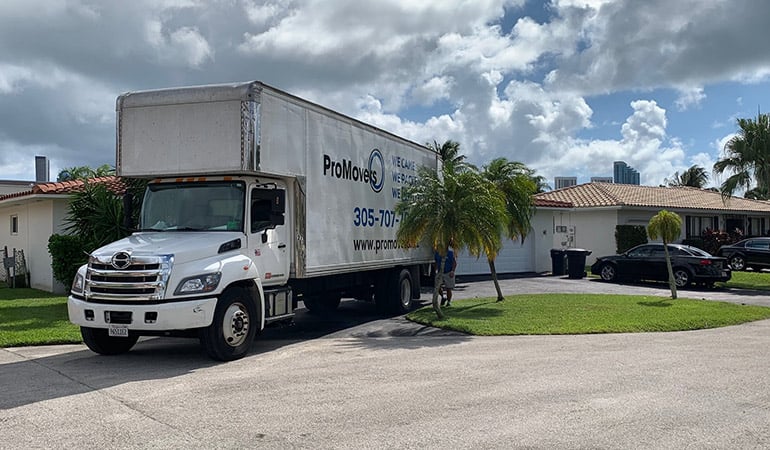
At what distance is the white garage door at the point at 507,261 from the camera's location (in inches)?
996

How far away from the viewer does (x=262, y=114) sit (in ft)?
31.3

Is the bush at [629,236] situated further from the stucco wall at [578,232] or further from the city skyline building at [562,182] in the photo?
the city skyline building at [562,182]

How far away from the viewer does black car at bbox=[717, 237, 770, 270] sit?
88.7 ft

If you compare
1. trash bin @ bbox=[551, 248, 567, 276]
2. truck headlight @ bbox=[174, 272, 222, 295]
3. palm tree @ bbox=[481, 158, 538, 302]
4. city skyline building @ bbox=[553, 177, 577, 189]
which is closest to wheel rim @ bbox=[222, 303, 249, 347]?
truck headlight @ bbox=[174, 272, 222, 295]

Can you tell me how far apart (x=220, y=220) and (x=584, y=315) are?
793 centimetres

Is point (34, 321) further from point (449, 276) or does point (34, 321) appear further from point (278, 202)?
point (449, 276)

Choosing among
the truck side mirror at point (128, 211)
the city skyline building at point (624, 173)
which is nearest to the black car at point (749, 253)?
the truck side mirror at point (128, 211)

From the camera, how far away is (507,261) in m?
26.5

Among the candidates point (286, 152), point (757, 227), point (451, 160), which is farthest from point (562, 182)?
point (286, 152)

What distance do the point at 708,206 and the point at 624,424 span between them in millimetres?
29877

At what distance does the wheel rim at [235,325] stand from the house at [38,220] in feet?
28.1

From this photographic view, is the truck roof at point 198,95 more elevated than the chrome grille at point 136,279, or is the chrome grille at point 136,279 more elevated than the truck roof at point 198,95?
the truck roof at point 198,95

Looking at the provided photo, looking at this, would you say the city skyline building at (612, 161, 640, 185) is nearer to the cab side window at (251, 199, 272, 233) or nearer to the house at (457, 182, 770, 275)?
the house at (457, 182, 770, 275)

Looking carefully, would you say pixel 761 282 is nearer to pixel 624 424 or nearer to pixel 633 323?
pixel 633 323
